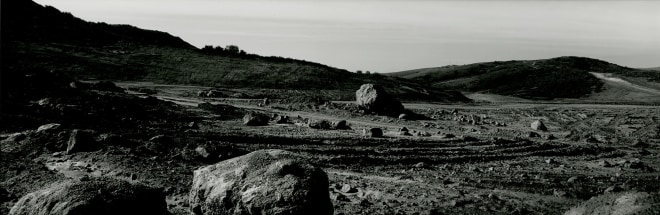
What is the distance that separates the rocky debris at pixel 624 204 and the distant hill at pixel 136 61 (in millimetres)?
26571

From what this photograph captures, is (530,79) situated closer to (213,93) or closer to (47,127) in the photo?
(213,93)

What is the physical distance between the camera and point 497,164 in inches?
569

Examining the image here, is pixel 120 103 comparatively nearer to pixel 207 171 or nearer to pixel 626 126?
pixel 207 171

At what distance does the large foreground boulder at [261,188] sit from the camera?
22.4 ft

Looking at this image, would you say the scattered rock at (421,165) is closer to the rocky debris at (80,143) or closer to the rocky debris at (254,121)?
the rocky debris at (254,121)

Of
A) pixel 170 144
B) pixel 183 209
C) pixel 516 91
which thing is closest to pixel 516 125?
pixel 170 144

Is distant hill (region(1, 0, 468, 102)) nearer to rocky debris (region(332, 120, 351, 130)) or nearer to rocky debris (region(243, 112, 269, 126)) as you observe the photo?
rocky debris (region(332, 120, 351, 130))

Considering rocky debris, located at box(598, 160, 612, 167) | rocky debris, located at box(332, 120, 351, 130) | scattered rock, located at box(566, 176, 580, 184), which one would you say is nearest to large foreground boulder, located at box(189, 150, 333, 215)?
scattered rock, located at box(566, 176, 580, 184)

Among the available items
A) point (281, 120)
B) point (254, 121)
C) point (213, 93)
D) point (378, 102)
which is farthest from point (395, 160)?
point (213, 93)

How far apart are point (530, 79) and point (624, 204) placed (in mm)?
63215

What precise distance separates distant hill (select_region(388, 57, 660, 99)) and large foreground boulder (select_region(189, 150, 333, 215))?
157ft

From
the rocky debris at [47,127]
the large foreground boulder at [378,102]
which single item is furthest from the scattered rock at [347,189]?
the large foreground boulder at [378,102]

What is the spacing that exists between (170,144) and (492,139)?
10.7 metres

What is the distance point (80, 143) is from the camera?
1180 centimetres
